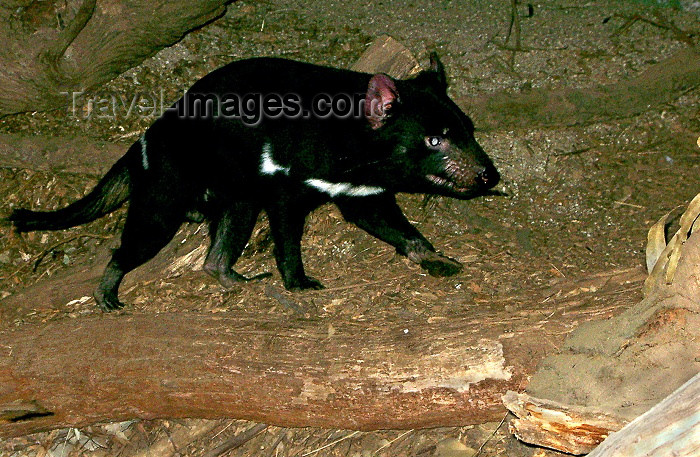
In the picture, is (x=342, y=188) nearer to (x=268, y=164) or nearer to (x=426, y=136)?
(x=268, y=164)

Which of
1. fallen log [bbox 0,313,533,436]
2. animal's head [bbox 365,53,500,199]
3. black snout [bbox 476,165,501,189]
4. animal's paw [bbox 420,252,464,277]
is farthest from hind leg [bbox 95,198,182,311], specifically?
black snout [bbox 476,165,501,189]

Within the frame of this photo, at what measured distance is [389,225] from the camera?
3.95 m

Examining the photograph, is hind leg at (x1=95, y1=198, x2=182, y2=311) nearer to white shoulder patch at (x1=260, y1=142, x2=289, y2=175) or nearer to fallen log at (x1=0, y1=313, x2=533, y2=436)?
white shoulder patch at (x1=260, y1=142, x2=289, y2=175)

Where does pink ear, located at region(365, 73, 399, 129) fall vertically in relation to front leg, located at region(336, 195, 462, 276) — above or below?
above

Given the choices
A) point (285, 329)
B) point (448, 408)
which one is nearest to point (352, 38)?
point (285, 329)

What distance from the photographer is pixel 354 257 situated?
4.09m

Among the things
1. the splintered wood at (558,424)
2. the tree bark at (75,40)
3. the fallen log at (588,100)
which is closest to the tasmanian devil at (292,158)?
the fallen log at (588,100)

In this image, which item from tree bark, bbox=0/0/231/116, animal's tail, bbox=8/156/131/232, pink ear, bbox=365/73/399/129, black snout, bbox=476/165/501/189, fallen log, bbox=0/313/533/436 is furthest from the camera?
tree bark, bbox=0/0/231/116

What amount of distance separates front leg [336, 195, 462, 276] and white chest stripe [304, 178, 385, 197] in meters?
0.04

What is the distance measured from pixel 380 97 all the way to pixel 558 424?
6.00 feet

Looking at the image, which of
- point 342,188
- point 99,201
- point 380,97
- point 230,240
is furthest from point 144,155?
point 380,97

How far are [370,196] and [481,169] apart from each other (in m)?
0.60

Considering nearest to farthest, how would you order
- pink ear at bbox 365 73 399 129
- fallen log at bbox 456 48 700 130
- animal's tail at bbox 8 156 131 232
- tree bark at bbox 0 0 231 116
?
pink ear at bbox 365 73 399 129, animal's tail at bbox 8 156 131 232, tree bark at bbox 0 0 231 116, fallen log at bbox 456 48 700 130

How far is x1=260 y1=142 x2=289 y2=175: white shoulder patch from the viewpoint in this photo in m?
3.73
